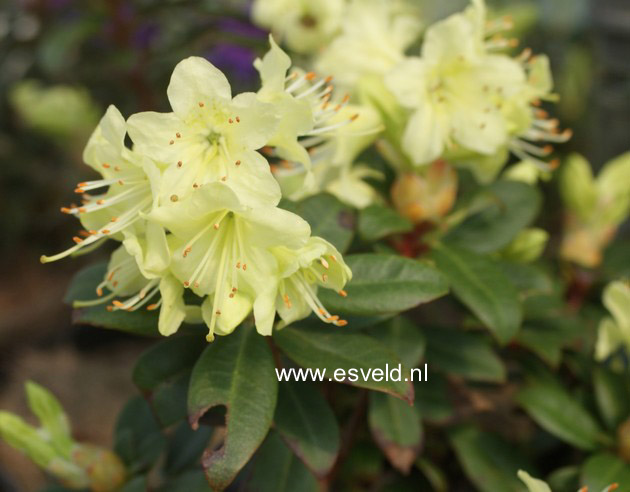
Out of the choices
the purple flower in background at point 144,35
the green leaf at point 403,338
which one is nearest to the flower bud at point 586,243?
the green leaf at point 403,338

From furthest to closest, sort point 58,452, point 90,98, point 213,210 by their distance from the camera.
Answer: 1. point 90,98
2. point 58,452
3. point 213,210

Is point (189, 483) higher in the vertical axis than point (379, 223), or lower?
lower

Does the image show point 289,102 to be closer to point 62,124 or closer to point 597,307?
point 597,307

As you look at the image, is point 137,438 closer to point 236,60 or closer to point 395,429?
point 395,429

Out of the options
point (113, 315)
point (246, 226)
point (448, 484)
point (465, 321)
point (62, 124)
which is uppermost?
point (246, 226)

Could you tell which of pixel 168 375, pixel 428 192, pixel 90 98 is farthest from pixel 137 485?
pixel 90 98

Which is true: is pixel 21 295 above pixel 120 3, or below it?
below

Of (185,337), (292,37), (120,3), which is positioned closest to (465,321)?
(185,337)
